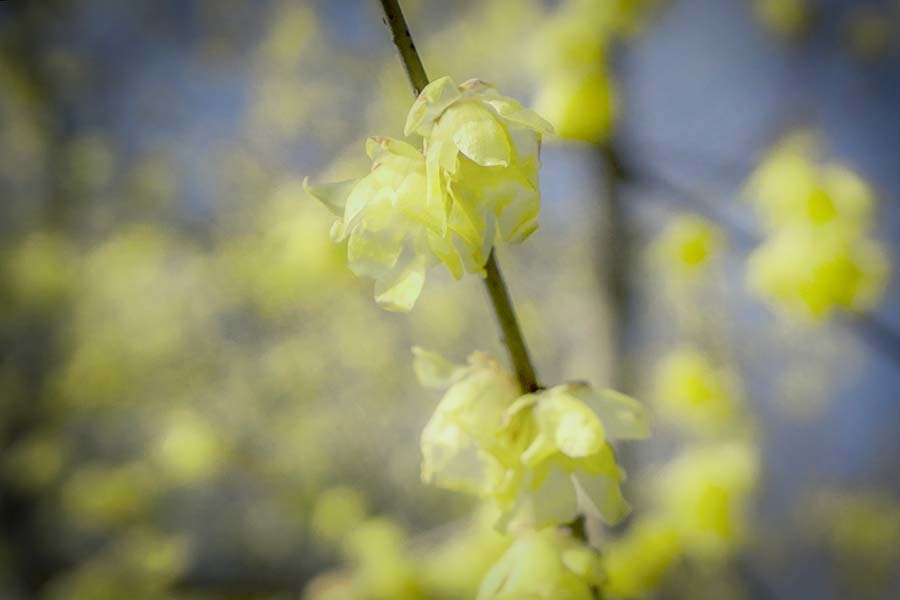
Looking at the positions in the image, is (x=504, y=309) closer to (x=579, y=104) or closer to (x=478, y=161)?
(x=478, y=161)

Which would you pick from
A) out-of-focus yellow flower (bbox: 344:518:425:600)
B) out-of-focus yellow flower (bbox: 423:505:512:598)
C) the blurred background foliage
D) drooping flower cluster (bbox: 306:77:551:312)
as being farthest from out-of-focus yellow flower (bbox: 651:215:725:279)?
drooping flower cluster (bbox: 306:77:551:312)

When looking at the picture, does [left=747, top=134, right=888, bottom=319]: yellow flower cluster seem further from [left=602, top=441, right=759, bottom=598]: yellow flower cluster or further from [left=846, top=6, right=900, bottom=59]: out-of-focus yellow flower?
[left=846, top=6, right=900, bottom=59]: out-of-focus yellow flower

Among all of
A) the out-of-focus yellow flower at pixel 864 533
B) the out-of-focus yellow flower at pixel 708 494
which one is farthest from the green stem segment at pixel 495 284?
the out-of-focus yellow flower at pixel 864 533

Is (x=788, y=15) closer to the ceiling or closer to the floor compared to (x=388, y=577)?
closer to the ceiling

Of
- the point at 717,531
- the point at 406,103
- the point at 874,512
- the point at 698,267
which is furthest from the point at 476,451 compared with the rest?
the point at 874,512

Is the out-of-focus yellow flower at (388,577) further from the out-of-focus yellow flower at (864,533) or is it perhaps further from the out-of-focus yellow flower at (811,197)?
the out-of-focus yellow flower at (864,533)

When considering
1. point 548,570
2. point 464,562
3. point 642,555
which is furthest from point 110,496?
point 548,570

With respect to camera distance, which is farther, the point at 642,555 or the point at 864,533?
the point at 864,533

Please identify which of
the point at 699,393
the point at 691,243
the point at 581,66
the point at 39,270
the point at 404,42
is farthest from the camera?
the point at 39,270

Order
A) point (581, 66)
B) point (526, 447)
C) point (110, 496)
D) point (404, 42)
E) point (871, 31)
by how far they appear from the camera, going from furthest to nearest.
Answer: point (871, 31), point (110, 496), point (581, 66), point (526, 447), point (404, 42)
